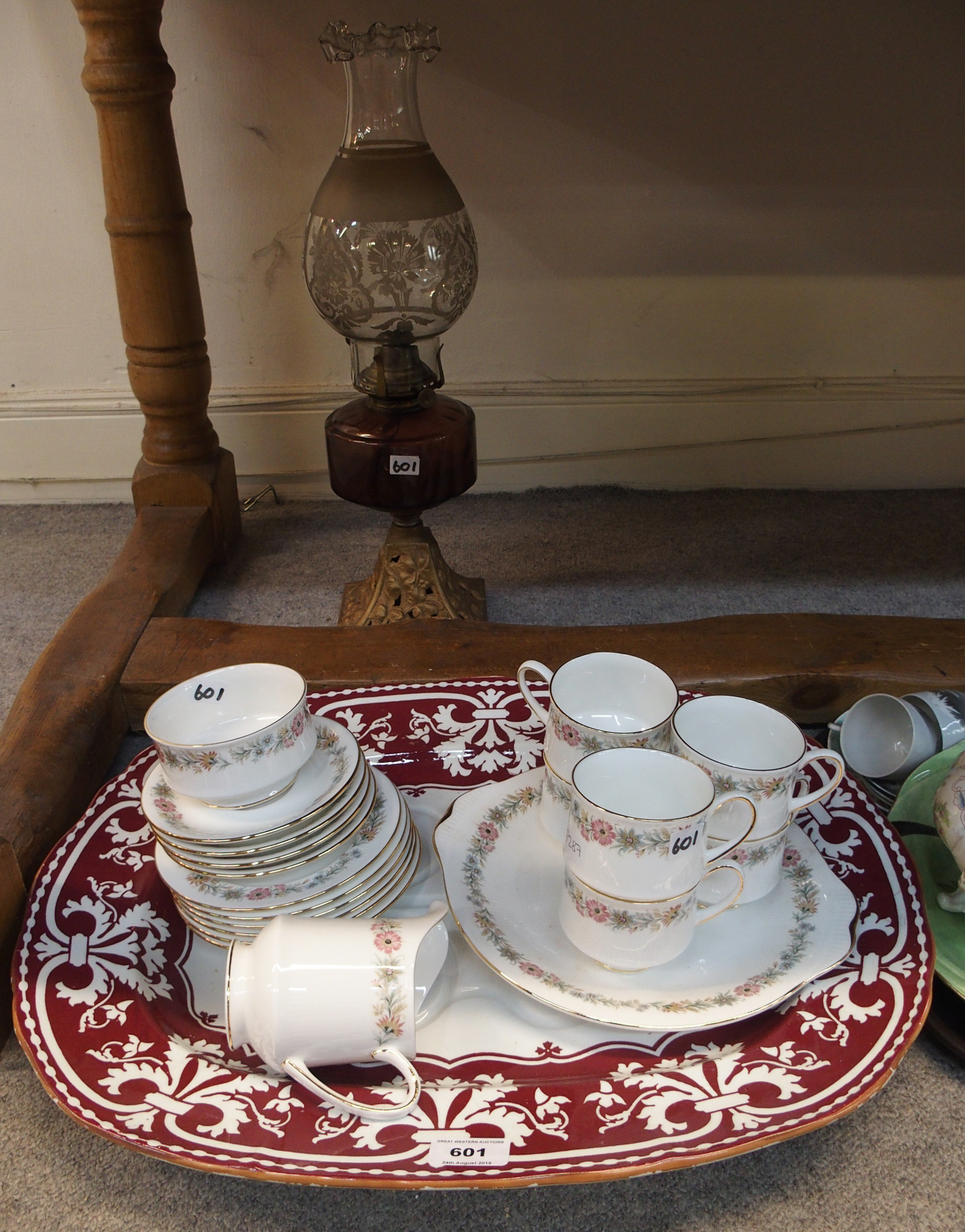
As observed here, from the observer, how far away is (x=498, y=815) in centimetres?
65

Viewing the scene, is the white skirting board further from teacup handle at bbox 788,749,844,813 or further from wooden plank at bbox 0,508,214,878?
teacup handle at bbox 788,749,844,813

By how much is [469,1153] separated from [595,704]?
283 millimetres

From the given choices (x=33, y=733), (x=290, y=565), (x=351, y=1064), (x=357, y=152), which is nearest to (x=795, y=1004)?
(x=351, y=1064)

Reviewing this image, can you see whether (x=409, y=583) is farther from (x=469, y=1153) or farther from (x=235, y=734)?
(x=469, y=1153)

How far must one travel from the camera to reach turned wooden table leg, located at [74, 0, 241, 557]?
3.39 feet

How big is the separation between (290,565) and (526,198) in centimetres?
55

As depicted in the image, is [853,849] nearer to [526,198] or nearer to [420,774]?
[420,774]

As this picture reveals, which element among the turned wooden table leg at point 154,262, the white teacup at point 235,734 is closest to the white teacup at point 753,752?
the white teacup at point 235,734

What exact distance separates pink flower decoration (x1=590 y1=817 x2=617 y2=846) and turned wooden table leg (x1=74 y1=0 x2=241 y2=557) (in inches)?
33.4

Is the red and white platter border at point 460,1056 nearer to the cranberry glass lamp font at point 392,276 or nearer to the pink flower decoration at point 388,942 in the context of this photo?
the pink flower decoration at point 388,942

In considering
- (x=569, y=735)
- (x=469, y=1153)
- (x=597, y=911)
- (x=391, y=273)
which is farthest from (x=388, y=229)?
(x=469, y=1153)

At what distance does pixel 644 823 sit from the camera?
20.0 inches

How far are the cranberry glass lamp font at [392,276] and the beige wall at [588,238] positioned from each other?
0.90ft

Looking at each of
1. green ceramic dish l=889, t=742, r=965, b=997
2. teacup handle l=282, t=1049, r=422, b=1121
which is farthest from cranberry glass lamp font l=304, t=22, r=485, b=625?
teacup handle l=282, t=1049, r=422, b=1121
